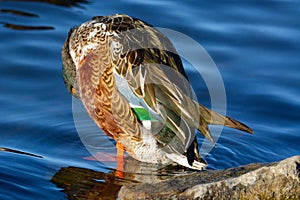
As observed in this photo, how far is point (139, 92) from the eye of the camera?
596 centimetres

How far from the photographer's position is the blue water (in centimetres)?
665

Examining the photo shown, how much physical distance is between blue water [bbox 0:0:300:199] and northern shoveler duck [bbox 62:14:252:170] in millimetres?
551

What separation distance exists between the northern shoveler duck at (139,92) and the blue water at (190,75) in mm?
551

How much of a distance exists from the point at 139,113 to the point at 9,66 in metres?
3.01

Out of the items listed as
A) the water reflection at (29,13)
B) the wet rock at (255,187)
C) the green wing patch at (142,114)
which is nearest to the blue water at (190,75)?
the water reflection at (29,13)

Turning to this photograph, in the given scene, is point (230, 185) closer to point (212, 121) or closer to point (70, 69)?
point (212, 121)

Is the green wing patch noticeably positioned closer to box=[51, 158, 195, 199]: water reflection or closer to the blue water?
box=[51, 158, 195, 199]: water reflection

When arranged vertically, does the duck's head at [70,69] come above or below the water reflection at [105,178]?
above

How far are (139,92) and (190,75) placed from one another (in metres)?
2.60

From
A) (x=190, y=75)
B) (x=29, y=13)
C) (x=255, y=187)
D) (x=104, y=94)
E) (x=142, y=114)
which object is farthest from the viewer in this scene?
(x=29, y=13)

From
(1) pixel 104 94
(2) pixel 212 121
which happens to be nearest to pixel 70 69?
(1) pixel 104 94

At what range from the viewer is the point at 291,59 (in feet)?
29.6

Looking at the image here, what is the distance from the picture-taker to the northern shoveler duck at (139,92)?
19.1ft

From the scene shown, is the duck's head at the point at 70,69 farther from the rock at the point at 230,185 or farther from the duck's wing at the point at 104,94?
the rock at the point at 230,185
